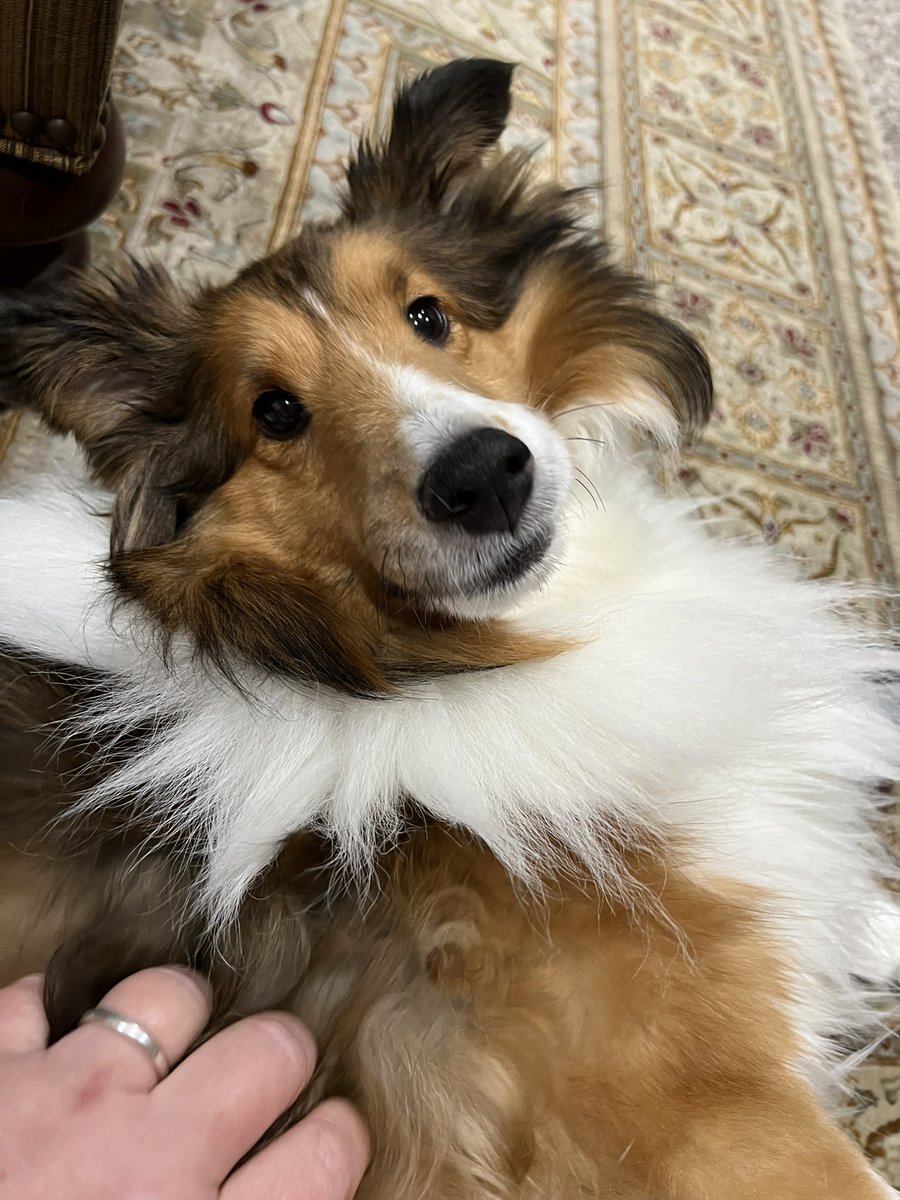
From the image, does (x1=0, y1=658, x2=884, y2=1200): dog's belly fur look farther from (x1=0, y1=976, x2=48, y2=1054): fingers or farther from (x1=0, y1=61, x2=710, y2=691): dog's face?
(x1=0, y1=61, x2=710, y2=691): dog's face

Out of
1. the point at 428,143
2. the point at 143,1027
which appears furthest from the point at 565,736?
the point at 428,143

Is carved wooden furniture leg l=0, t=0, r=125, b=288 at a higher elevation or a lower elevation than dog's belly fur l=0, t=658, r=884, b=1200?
higher

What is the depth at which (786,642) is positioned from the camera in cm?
151

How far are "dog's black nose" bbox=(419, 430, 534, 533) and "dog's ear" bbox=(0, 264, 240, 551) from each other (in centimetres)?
48

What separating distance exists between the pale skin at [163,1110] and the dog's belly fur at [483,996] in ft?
0.27

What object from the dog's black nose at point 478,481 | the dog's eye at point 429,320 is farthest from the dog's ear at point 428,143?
the dog's black nose at point 478,481

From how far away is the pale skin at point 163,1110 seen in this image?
944 millimetres

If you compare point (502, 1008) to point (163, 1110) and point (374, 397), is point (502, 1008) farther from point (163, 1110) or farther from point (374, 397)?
point (374, 397)

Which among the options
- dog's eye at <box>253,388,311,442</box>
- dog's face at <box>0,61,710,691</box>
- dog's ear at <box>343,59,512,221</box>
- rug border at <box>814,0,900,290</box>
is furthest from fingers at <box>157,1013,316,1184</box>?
rug border at <box>814,0,900,290</box>

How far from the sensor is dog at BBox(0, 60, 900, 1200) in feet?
4.07

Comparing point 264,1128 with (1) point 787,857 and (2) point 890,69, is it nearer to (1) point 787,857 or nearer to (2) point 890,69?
(1) point 787,857

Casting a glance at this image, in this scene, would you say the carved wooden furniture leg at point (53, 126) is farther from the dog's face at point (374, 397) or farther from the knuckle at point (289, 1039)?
the knuckle at point (289, 1039)

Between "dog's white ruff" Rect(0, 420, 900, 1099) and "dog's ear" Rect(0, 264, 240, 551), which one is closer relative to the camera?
"dog's white ruff" Rect(0, 420, 900, 1099)

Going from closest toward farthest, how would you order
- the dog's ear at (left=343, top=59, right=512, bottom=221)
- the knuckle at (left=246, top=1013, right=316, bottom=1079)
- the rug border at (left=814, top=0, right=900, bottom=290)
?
the knuckle at (left=246, top=1013, right=316, bottom=1079) < the dog's ear at (left=343, top=59, right=512, bottom=221) < the rug border at (left=814, top=0, right=900, bottom=290)
